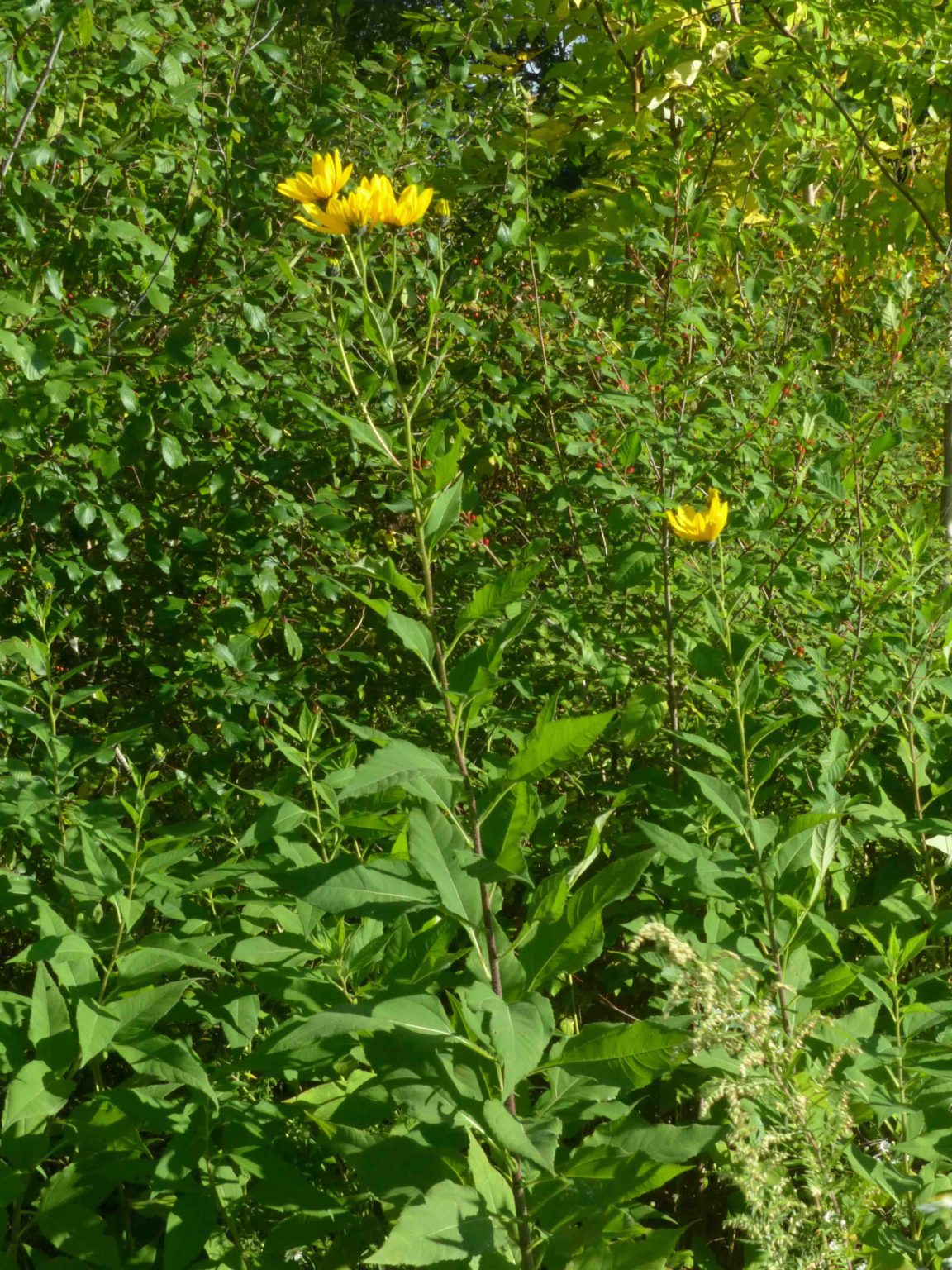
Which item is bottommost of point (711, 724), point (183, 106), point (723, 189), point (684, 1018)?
point (711, 724)

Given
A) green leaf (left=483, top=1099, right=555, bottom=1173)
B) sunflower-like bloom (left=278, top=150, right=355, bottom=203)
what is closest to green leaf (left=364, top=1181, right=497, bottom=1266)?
green leaf (left=483, top=1099, right=555, bottom=1173)

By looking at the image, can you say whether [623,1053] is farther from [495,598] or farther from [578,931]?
[495,598]

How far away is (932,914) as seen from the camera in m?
2.39

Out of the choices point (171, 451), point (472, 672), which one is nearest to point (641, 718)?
point (472, 672)

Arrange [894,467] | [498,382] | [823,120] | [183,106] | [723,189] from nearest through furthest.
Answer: [183,106], [498,382], [894,467], [823,120], [723,189]

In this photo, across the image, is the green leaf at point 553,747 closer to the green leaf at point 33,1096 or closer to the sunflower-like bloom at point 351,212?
the sunflower-like bloom at point 351,212

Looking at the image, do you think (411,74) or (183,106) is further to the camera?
(411,74)

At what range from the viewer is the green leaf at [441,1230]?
4.82ft

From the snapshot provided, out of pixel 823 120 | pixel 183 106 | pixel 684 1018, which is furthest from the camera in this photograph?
pixel 823 120

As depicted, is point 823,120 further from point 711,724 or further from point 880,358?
point 711,724

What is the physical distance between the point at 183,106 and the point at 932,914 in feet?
7.84

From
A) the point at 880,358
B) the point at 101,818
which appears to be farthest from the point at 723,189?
the point at 101,818

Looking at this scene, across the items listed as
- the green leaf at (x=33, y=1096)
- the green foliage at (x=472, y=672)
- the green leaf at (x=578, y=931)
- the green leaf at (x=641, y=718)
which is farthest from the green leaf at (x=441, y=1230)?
the green leaf at (x=641, y=718)

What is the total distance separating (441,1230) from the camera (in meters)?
1.53
